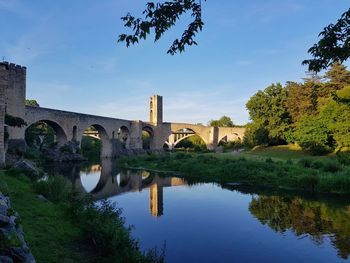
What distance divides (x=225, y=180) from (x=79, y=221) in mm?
15866

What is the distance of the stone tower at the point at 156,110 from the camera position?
249ft

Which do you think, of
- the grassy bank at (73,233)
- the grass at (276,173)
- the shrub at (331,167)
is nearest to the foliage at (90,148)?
the grass at (276,173)

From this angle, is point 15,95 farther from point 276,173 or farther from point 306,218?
point 306,218

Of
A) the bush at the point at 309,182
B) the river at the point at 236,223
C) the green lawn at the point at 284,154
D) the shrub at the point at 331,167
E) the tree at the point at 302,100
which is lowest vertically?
the river at the point at 236,223

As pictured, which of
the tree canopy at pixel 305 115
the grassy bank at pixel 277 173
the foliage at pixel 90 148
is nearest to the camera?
the grassy bank at pixel 277 173

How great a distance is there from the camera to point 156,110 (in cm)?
7619

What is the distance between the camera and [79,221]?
9.84 meters

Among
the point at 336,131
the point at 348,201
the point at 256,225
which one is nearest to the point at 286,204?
the point at 348,201

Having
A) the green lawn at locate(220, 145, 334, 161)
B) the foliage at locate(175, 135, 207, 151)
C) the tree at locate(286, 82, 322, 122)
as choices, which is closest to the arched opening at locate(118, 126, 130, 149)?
the foliage at locate(175, 135, 207, 151)

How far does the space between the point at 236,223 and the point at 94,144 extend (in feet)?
196

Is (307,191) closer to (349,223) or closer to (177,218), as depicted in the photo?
(349,223)

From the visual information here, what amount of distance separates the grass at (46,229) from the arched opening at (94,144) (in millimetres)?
42187

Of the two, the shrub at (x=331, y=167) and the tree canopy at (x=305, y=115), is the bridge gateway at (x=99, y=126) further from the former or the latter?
the tree canopy at (x=305, y=115)

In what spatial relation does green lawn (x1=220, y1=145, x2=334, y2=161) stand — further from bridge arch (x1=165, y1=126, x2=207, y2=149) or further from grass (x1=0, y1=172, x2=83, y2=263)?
bridge arch (x1=165, y1=126, x2=207, y2=149)
